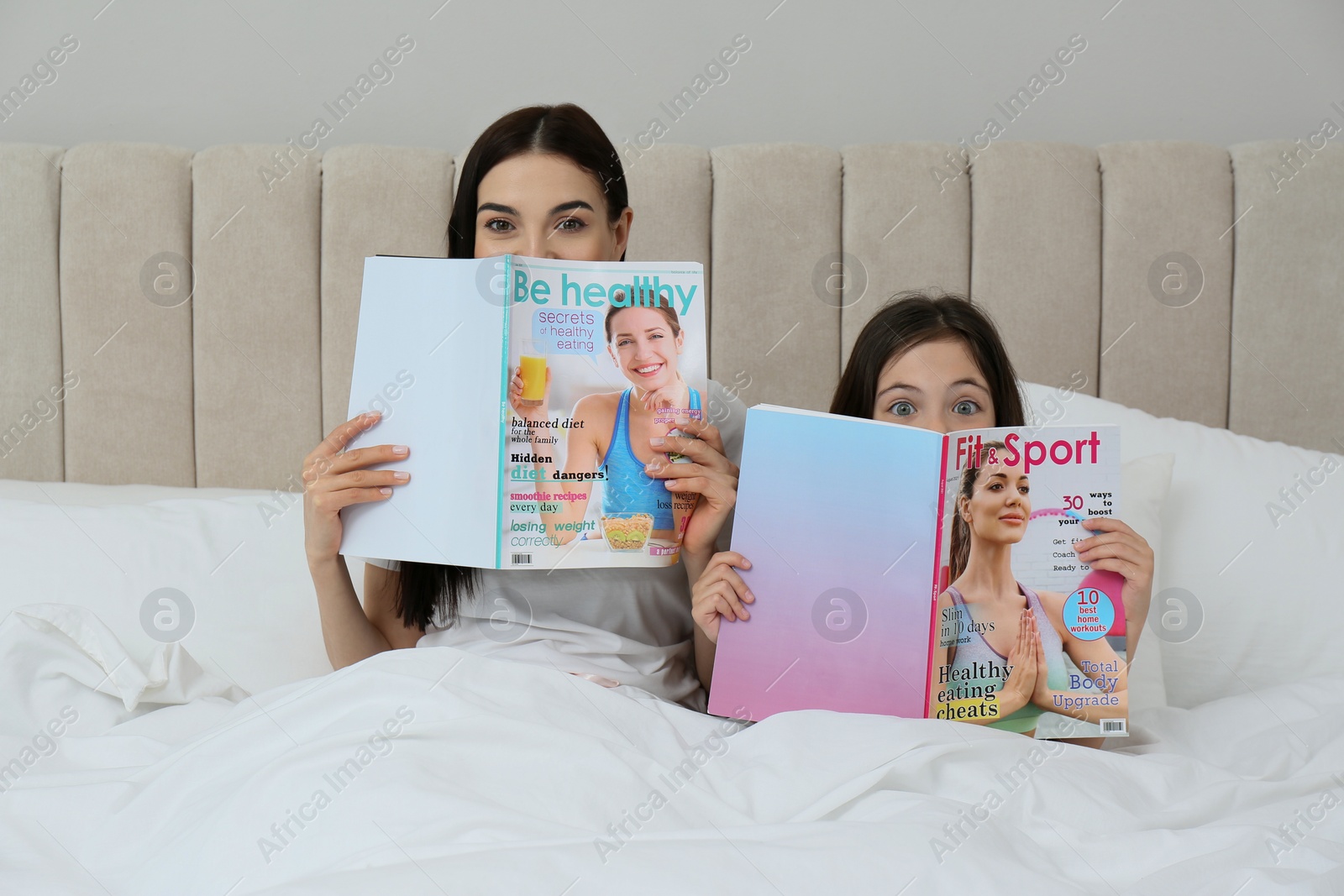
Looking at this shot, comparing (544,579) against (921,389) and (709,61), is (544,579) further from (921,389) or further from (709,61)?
(709,61)

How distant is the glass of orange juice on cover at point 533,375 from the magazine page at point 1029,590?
43 cm

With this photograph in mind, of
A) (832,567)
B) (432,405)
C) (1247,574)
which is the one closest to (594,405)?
(432,405)

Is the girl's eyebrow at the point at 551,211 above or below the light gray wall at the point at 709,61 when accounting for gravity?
below

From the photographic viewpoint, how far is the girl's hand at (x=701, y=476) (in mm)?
974

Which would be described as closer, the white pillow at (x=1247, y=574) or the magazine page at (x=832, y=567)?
the magazine page at (x=832, y=567)

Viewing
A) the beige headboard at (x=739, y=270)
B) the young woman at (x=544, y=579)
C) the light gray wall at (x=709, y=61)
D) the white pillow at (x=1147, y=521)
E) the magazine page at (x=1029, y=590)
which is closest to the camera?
the magazine page at (x=1029, y=590)

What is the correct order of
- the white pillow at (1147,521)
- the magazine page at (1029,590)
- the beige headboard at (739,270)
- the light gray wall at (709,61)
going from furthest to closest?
the light gray wall at (709,61) < the beige headboard at (739,270) < the white pillow at (1147,521) < the magazine page at (1029,590)

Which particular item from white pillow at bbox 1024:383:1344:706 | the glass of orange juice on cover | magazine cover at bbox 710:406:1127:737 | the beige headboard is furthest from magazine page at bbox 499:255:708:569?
white pillow at bbox 1024:383:1344:706

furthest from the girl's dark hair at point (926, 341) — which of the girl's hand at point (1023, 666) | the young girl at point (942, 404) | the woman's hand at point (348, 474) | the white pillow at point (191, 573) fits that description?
the white pillow at point (191, 573)

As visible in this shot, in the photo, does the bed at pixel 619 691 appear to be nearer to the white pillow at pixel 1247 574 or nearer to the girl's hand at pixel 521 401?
the white pillow at pixel 1247 574

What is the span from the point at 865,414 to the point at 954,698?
1.21ft

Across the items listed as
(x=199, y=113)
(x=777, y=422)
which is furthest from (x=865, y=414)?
(x=199, y=113)

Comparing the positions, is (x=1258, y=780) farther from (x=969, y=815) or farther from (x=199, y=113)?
(x=199, y=113)

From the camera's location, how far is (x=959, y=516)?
0.94 metres
